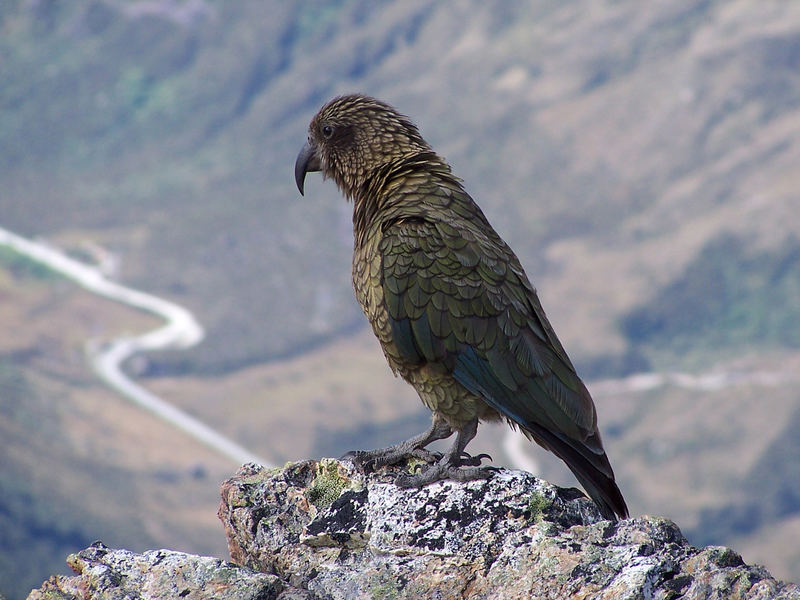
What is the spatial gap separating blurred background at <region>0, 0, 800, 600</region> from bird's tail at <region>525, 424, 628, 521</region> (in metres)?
45.2

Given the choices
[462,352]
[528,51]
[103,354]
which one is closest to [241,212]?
[103,354]

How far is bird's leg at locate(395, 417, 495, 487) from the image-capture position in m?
9.34

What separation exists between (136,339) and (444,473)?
3743 inches

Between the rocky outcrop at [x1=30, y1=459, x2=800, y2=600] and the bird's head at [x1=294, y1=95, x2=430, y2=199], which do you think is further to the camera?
the bird's head at [x1=294, y1=95, x2=430, y2=199]

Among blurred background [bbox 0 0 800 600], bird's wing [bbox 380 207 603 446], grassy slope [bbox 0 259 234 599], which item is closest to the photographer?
bird's wing [bbox 380 207 603 446]

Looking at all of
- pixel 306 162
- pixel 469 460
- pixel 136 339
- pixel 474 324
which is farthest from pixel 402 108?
pixel 469 460

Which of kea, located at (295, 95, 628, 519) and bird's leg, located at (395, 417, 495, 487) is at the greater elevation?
kea, located at (295, 95, 628, 519)

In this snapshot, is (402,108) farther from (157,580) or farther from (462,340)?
(157,580)

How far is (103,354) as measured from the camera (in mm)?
96688

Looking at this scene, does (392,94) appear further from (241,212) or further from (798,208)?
(798,208)

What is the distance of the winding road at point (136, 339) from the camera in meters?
85.9

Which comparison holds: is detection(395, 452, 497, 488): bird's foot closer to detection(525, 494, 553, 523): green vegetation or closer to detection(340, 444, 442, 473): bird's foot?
detection(340, 444, 442, 473): bird's foot

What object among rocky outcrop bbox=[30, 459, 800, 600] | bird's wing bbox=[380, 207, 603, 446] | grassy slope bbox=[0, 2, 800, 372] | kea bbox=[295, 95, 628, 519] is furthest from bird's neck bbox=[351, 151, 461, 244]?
grassy slope bbox=[0, 2, 800, 372]

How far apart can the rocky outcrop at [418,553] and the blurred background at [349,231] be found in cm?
4434
